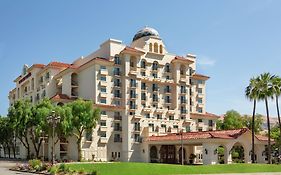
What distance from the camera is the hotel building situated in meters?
76.6

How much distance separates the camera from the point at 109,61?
78.7 m

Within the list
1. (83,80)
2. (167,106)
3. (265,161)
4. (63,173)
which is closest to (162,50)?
(167,106)

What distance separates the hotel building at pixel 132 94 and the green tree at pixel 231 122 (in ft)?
34.3

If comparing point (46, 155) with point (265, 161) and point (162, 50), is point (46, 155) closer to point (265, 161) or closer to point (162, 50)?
point (162, 50)

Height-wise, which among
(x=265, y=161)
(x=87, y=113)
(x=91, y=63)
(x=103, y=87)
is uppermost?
(x=91, y=63)

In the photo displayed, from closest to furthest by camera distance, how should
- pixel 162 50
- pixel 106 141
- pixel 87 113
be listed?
pixel 87 113 < pixel 106 141 < pixel 162 50

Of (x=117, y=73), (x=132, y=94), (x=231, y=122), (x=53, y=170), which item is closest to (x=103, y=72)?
(x=117, y=73)

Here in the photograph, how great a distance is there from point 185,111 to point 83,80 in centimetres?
2337

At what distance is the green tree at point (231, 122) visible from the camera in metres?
102

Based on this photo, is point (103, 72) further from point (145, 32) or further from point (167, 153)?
point (167, 153)

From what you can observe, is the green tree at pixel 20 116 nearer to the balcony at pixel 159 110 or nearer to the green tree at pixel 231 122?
the balcony at pixel 159 110

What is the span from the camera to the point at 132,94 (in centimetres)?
8088

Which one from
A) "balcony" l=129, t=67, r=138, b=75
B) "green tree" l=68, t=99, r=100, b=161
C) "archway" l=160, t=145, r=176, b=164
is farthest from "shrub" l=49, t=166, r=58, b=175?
"balcony" l=129, t=67, r=138, b=75

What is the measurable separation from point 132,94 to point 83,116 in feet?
53.3
